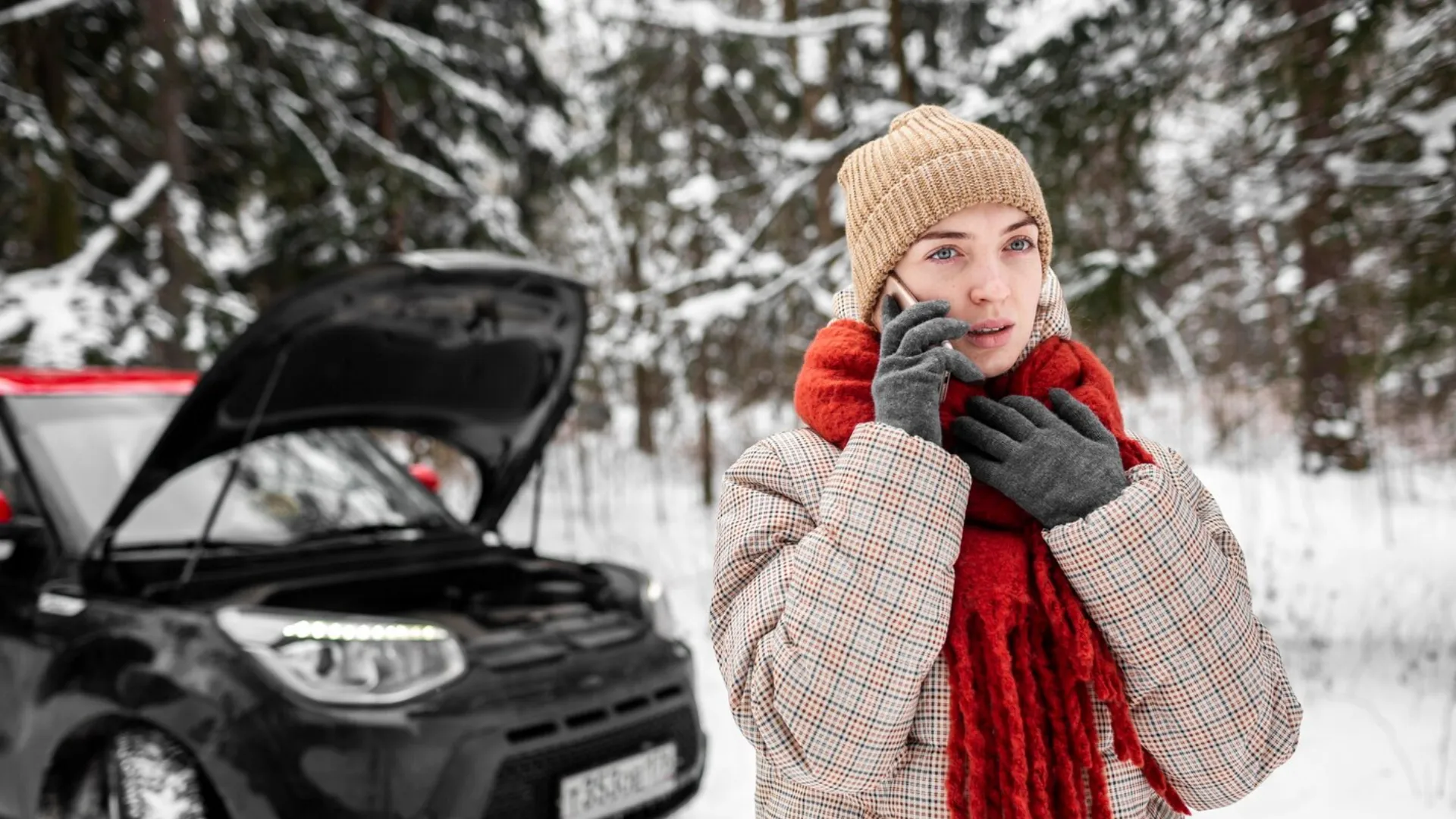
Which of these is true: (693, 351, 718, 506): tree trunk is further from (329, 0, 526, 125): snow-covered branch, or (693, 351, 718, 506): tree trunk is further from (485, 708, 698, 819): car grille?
(485, 708, 698, 819): car grille

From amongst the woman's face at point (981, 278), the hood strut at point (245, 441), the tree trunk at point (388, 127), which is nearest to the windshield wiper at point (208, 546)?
the hood strut at point (245, 441)

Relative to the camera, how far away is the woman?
111 centimetres

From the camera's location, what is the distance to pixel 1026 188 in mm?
1267

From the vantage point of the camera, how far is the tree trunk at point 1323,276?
3760mm

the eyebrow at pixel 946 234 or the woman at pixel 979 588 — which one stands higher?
the eyebrow at pixel 946 234

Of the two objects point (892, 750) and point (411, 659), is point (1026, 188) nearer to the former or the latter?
point (892, 750)

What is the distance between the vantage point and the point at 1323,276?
698cm

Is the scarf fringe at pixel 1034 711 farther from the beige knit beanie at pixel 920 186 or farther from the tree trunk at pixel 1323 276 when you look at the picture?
the tree trunk at pixel 1323 276

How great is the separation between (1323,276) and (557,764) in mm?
6845

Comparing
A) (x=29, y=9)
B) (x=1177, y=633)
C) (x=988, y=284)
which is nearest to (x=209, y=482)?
(x=988, y=284)

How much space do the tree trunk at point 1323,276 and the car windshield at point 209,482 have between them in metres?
3.91

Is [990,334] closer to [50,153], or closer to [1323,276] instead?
[50,153]

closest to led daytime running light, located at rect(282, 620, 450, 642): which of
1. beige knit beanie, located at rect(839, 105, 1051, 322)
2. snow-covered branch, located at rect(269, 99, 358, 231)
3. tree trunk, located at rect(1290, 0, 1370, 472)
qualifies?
beige knit beanie, located at rect(839, 105, 1051, 322)

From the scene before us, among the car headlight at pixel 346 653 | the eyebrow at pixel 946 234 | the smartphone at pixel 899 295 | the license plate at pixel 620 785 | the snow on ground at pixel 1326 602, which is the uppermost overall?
the eyebrow at pixel 946 234
